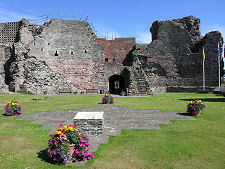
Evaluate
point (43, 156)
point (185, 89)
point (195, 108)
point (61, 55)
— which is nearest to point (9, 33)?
point (61, 55)

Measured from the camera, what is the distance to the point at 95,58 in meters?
33.2

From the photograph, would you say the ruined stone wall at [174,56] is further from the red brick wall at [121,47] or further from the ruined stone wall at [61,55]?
the ruined stone wall at [61,55]

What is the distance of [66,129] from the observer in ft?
17.6

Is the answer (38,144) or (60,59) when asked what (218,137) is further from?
(60,59)

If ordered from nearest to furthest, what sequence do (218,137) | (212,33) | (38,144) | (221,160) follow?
(221,160) → (38,144) → (218,137) → (212,33)

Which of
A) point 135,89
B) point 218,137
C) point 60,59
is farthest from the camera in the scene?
point 60,59

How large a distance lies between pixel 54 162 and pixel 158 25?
35623 mm

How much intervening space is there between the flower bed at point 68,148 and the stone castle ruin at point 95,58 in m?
21.8

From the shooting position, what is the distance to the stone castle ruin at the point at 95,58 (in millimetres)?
28953

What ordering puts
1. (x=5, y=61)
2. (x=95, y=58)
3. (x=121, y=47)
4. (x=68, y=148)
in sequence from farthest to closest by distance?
(x=121, y=47) → (x=95, y=58) → (x=5, y=61) → (x=68, y=148)

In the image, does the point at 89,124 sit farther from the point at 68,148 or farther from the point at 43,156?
the point at 68,148

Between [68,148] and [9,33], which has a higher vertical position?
[9,33]

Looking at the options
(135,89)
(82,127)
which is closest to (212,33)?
(135,89)

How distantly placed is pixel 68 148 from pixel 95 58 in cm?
2903
